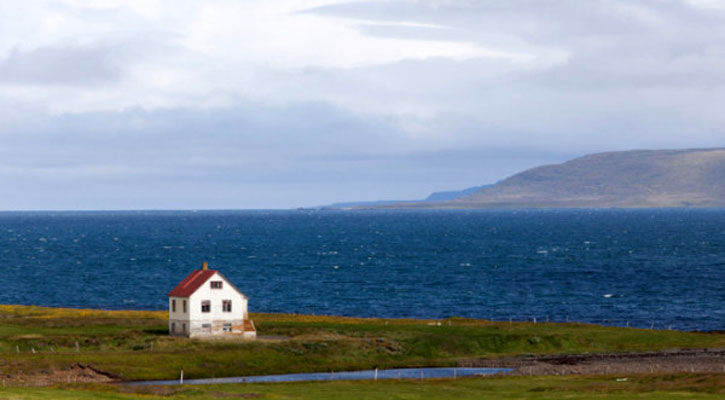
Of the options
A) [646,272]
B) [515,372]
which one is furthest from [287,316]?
[646,272]

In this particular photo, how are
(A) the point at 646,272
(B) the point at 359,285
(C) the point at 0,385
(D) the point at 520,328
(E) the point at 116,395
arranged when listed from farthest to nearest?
(A) the point at 646,272 < (B) the point at 359,285 < (D) the point at 520,328 < (C) the point at 0,385 < (E) the point at 116,395

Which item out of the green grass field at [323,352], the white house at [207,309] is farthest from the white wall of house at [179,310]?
the green grass field at [323,352]

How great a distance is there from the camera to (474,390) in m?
70.4

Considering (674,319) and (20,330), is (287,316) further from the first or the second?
(674,319)

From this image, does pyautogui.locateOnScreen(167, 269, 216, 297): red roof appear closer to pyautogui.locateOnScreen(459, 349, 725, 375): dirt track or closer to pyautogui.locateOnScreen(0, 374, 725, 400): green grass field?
pyautogui.locateOnScreen(0, 374, 725, 400): green grass field

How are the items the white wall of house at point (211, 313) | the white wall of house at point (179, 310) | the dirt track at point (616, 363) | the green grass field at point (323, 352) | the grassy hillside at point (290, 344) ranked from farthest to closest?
the white wall of house at point (211, 313)
the white wall of house at point (179, 310)
the grassy hillside at point (290, 344)
the dirt track at point (616, 363)
the green grass field at point (323, 352)

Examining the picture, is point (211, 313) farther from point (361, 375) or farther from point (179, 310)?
point (361, 375)

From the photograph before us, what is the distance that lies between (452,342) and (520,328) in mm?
12195

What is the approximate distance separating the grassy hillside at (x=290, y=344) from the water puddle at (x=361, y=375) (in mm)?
1745

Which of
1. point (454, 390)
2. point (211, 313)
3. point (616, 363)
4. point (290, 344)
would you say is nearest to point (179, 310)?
point (211, 313)

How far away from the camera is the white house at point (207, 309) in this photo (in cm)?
9431

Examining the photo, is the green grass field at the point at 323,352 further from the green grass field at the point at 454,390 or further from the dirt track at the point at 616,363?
the dirt track at the point at 616,363

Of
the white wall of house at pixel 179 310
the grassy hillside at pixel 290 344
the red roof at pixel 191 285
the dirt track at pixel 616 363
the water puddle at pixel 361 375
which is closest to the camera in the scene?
the water puddle at pixel 361 375

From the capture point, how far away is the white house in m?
94.3
